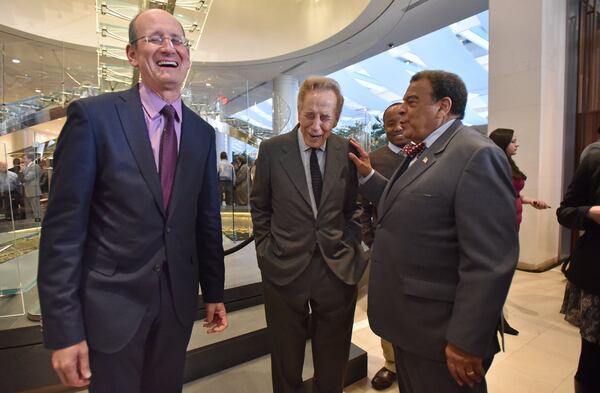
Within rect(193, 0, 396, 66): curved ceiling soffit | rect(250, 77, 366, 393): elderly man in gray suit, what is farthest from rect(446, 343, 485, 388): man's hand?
rect(193, 0, 396, 66): curved ceiling soffit

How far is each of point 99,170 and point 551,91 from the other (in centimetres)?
572

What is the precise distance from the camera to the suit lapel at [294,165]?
1.43m

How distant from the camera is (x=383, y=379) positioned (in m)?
2.14

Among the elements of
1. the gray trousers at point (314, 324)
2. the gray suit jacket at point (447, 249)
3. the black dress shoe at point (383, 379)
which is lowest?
the black dress shoe at point (383, 379)

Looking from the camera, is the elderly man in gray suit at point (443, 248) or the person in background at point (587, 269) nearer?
the elderly man in gray suit at point (443, 248)

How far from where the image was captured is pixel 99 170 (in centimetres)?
93

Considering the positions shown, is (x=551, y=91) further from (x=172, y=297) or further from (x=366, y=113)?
(x=172, y=297)

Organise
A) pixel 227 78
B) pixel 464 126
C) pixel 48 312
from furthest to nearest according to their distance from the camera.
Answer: pixel 227 78, pixel 464 126, pixel 48 312

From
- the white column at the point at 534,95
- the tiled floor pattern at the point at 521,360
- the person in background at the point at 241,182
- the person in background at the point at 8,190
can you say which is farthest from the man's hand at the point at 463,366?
the white column at the point at 534,95

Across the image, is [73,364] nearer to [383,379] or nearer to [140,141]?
[140,141]

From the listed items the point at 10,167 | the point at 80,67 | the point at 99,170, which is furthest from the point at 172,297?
the point at 80,67

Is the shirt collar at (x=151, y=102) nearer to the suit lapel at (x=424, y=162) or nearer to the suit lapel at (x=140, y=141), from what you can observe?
the suit lapel at (x=140, y=141)

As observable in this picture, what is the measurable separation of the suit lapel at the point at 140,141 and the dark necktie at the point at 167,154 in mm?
64

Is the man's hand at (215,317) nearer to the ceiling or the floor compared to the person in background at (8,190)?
nearer to the floor
